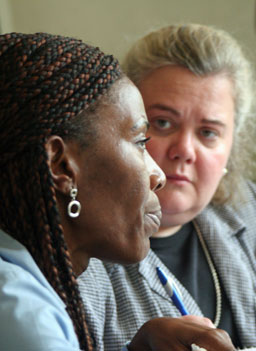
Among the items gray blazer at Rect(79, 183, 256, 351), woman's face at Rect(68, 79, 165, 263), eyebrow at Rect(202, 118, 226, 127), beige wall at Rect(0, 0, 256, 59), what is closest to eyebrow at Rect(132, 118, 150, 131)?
woman's face at Rect(68, 79, 165, 263)

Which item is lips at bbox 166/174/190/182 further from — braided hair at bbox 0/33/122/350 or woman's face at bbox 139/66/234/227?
braided hair at bbox 0/33/122/350

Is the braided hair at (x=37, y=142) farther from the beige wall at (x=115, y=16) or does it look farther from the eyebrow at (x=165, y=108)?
the beige wall at (x=115, y=16)

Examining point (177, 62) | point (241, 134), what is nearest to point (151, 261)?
point (177, 62)

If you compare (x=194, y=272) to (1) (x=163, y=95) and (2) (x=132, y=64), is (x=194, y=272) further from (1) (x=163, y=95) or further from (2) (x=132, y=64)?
(2) (x=132, y=64)

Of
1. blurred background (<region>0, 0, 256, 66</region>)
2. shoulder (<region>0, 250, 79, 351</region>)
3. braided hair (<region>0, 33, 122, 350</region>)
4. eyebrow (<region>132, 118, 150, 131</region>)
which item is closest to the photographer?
shoulder (<region>0, 250, 79, 351</region>)

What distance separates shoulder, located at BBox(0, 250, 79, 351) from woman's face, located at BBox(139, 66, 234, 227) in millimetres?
708

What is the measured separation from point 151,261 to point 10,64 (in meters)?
0.71

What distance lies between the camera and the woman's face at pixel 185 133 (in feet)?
4.51

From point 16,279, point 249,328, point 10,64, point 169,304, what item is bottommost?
point 249,328

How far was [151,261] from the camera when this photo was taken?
133cm

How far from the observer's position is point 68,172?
81 cm

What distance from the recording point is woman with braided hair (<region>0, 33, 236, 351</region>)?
2.52 ft

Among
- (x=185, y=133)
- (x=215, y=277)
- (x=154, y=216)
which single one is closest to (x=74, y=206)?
(x=154, y=216)

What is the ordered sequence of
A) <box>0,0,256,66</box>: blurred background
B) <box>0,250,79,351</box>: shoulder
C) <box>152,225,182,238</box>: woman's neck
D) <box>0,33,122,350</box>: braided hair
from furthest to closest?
A: 1. <box>0,0,256,66</box>: blurred background
2. <box>152,225,182,238</box>: woman's neck
3. <box>0,33,122,350</box>: braided hair
4. <box>0,250,79,351</box>: shoulder
